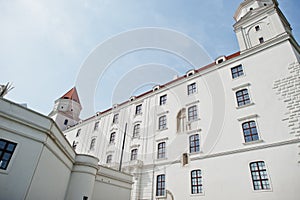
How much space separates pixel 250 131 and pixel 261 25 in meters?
11.1

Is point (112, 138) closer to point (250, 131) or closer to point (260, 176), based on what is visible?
point (250, 131)

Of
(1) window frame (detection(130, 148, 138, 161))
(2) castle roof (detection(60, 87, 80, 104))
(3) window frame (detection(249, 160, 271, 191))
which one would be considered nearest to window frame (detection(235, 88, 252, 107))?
(3) window frame (detection(249, 160, 271, 191))

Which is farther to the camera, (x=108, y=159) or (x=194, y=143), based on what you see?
(x=108, y=159)

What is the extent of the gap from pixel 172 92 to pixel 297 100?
1184 centimetres

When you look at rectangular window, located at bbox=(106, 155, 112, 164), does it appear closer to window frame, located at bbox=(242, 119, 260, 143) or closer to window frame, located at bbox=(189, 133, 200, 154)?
window frame, located at bbox=(189, 133, 200, 154)

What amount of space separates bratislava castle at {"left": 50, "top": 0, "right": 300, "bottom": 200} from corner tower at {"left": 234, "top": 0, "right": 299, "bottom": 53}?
0.28 feet

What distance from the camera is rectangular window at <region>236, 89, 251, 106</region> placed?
1593 cm

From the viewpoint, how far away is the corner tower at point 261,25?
17097 mm

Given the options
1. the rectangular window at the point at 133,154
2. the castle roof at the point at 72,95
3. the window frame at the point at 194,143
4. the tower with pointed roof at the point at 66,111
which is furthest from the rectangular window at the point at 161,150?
the castle roof at the point at 72,95

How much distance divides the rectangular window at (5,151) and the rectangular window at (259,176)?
1396 cm

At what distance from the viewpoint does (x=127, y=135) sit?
23.8 m

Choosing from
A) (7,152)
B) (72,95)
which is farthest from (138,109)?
(72,95)

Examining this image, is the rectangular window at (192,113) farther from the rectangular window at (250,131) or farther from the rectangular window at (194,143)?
the rectangular window at (250,131)

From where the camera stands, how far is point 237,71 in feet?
58.7
